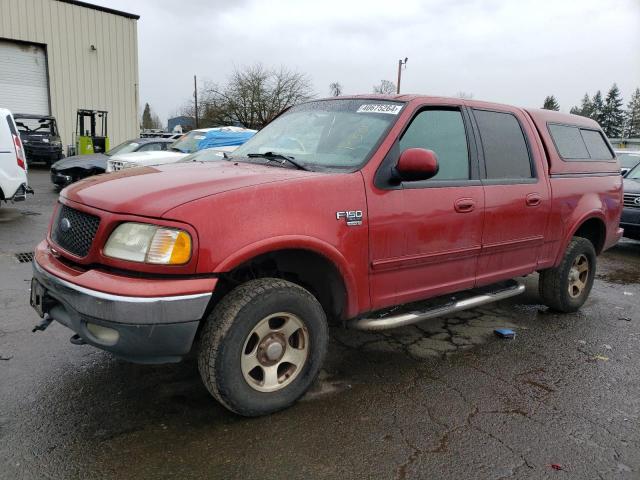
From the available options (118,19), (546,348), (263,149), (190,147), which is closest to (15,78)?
(118,19)

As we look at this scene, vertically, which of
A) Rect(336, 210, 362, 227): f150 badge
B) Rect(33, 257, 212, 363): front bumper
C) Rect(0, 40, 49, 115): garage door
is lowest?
Rect(33, 257, 212, 363): front bumper

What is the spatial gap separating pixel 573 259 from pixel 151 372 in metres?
3.87

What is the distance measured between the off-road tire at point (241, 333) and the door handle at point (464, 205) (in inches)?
51.1

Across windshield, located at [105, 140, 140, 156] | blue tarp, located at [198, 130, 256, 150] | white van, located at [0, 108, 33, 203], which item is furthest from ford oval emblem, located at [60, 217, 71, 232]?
windshield, located at [105, 140, 140, 156]

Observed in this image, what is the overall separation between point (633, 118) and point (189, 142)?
7832 cm

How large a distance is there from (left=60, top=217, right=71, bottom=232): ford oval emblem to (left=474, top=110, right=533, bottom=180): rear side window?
9.53 ft

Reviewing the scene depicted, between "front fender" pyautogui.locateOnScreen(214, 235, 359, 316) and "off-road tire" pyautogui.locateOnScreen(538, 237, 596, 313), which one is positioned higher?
"front fender" pyautogui.locateOnScreen(214, 235, 359, 316)

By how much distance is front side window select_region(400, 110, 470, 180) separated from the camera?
3518 millimetres

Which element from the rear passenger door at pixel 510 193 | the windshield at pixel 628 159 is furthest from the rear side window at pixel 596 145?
the windshield at pixel 628 159

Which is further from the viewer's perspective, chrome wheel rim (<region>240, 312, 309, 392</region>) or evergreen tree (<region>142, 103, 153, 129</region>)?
evergreen tree (<region>142, 103, 153, 129</region>)

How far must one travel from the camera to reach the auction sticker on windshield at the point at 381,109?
3475 millimetres

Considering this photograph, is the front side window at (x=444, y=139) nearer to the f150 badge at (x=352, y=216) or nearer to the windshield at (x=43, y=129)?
the f150 badge at (x=352, y=216)

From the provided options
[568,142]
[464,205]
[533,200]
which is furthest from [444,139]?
[568,142]

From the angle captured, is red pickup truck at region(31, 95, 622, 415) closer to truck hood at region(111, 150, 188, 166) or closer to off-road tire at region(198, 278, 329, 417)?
off-road tire at region(198, 278, 329, 417)
